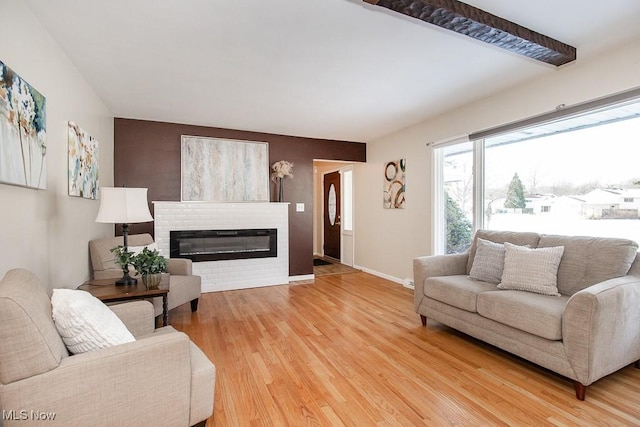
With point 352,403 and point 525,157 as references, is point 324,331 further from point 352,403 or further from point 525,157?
point 525,157

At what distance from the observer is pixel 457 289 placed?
2756 millimetres

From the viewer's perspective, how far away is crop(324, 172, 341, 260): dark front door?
691 centimetres

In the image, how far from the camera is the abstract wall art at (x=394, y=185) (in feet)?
15.9

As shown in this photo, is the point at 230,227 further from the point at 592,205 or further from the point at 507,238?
the point at 592,205

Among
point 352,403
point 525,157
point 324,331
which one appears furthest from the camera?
point 525,157

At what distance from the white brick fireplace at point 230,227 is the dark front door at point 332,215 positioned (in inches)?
81.7


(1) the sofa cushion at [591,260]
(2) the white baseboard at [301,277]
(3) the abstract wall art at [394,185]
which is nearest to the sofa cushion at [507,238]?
(1) the sofa cushion at [591,260]

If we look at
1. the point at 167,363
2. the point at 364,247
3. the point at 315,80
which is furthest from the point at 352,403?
the point at 364,247

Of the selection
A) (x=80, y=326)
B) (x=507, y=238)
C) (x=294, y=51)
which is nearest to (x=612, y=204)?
(x=507, y=238)

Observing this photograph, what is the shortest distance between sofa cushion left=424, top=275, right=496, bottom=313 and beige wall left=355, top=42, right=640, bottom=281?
4.39 feet

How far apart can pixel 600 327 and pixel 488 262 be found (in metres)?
1.06

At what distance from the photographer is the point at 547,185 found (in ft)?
10.2

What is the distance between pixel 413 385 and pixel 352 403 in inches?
18.4

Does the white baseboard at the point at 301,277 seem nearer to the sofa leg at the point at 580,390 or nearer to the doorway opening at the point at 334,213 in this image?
the doorway opening at the point at 334,213
